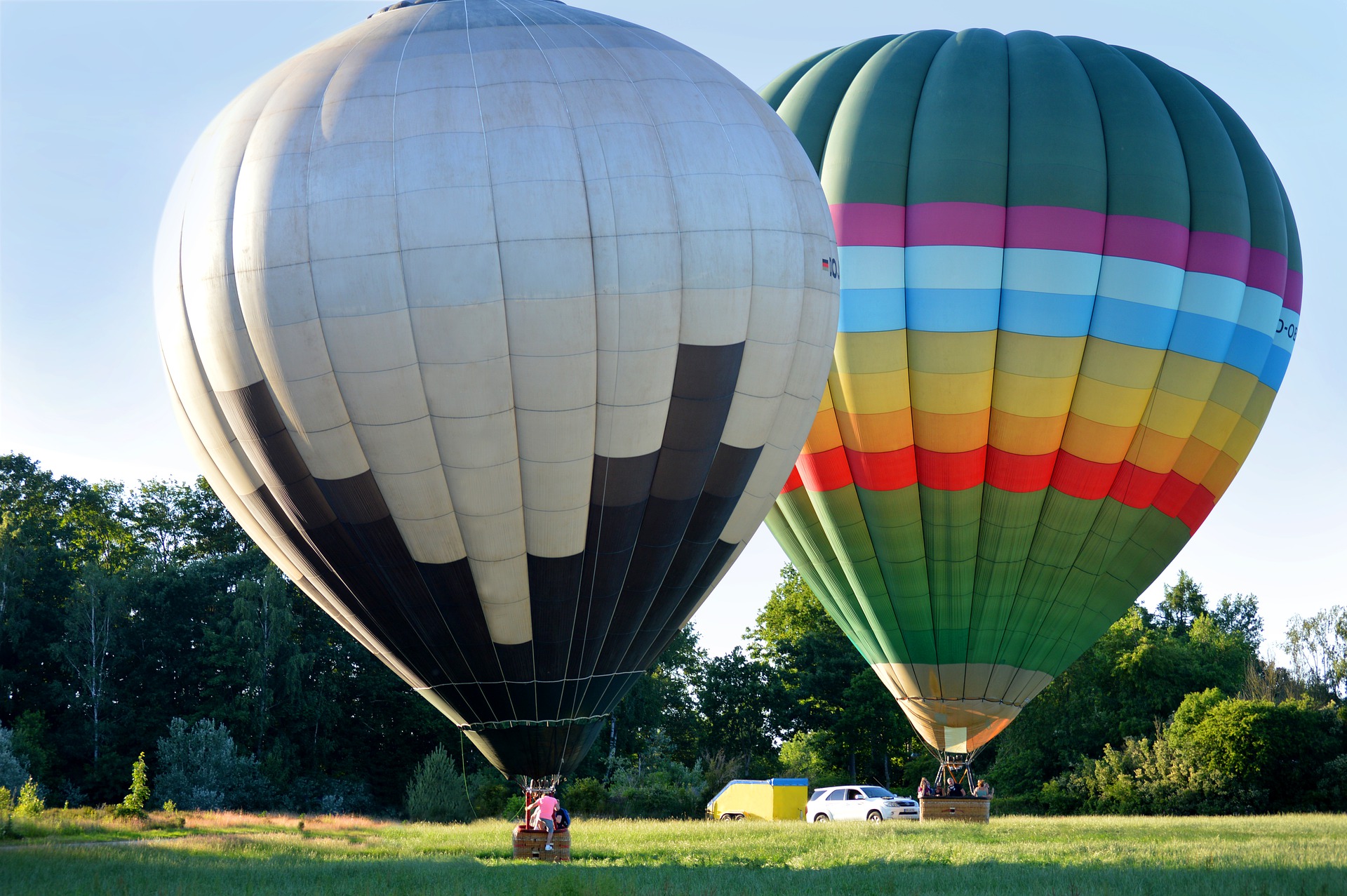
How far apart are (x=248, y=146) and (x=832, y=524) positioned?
10.2m

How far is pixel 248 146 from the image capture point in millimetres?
13383

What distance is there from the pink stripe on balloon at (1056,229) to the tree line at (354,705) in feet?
61.2

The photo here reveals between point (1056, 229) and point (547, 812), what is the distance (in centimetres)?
1042

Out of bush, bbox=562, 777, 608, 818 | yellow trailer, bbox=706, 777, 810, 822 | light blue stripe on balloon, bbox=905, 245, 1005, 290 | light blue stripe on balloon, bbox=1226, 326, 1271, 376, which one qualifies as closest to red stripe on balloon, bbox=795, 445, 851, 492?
light blue stripe on balloon, bbox=905, 245, 1005, 290

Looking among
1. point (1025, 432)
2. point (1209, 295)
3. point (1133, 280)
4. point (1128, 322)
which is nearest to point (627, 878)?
point (1025, 432)

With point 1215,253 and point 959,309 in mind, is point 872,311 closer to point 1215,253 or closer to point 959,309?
point 959,309

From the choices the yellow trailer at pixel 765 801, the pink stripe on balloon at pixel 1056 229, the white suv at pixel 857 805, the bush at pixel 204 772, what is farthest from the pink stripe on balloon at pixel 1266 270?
the bush at pixel 204 772

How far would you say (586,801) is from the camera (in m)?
33.8

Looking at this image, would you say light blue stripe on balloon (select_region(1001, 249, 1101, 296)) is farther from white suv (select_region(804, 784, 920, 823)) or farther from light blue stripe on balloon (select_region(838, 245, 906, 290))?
Answer: white suv (select_region(804, 784, 920, 823))

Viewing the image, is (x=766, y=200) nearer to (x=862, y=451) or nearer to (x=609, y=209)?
(x=609, y=209)

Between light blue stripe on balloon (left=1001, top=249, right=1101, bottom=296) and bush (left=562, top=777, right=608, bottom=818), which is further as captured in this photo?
bush (left=562, top=777, right=608, bottom=818)

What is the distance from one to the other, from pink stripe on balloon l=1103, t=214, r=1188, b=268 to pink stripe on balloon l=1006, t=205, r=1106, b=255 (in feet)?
0.68

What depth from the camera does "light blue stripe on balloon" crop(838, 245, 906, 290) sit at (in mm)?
18391

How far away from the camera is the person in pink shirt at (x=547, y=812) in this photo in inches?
568
